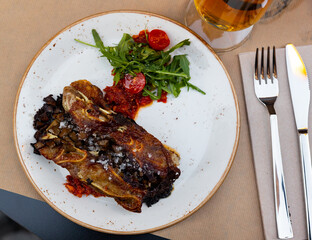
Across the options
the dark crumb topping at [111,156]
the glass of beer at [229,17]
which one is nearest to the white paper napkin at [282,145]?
the glass of beer at [229,17]

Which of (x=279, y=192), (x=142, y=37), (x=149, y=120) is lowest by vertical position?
(x=279, y=192)

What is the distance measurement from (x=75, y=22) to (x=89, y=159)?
1.12 m

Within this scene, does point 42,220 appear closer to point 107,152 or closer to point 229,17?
point 107,152

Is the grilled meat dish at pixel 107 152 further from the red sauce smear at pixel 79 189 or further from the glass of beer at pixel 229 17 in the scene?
the glass of beer at pixel 229 17

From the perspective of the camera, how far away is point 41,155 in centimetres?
235

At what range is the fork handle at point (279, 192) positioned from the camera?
7.47ft

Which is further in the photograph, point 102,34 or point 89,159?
point 102,34

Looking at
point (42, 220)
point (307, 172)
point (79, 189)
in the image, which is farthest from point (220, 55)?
point (42, 220)

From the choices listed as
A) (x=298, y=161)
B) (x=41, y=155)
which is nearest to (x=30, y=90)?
(x=41, y=155)

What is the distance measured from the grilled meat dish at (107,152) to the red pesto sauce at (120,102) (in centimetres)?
17

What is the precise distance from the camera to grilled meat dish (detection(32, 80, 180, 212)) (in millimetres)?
2117

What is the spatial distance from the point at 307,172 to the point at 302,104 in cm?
55

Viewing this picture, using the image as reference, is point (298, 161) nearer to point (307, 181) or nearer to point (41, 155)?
point (307, 181)

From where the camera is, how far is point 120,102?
240 cm
